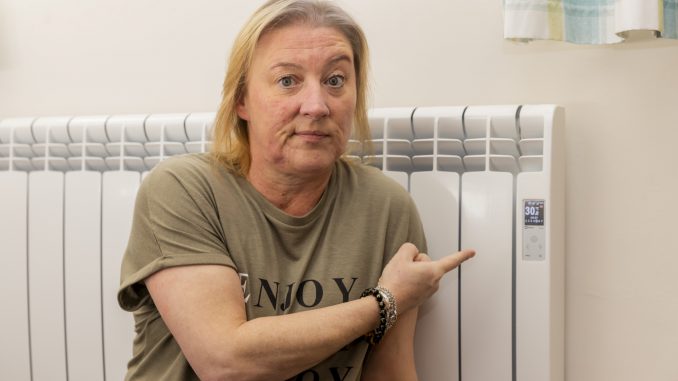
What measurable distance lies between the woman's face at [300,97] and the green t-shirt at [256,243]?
85 millimetres

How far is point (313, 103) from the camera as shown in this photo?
122 cm

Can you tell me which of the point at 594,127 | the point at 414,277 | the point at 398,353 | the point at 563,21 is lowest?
the point at 398,353

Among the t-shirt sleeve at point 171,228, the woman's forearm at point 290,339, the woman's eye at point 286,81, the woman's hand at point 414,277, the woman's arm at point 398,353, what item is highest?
the woman's eye at point 286,81

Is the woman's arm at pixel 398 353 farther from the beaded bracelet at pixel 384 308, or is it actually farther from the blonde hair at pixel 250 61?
the blonde hair at pixel 250 61

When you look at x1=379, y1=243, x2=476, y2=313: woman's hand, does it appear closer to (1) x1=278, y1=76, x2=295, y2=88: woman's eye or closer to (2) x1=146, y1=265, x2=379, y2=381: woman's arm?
(2) x1=146, y1=265, x2=379, y2=381: woman's arm

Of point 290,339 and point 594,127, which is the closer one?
point 290,339

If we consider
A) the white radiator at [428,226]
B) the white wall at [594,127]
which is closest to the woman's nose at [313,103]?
the white radiator at [428,226]

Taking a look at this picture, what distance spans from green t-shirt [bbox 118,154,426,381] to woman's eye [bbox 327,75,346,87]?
6.7 inches

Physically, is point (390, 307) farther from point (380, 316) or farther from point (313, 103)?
point (313, 103)

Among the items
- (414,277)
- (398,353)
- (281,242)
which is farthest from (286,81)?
(398,353)

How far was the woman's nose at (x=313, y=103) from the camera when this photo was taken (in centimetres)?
122

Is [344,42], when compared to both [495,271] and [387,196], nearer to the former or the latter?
[387,196]

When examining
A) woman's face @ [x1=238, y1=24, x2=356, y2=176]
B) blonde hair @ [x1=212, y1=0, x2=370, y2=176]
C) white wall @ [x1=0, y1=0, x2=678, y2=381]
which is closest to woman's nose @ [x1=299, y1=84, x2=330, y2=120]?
woman's face @ [x1=238, y1=24, x2=356, y2=176]

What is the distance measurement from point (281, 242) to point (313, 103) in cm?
22
